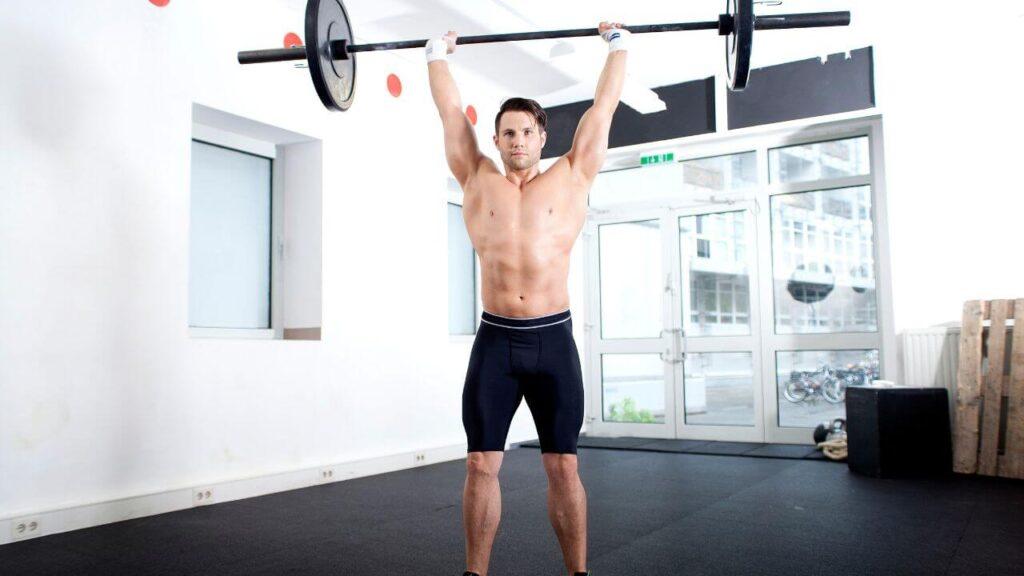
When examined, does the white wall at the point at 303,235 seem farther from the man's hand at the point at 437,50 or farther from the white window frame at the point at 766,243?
the white window frame at the point at 766,243

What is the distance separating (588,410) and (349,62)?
4.73 meters

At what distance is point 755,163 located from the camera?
612 cm

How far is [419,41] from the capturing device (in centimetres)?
237

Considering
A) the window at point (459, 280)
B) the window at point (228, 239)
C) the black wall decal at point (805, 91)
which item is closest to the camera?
the window at point (228, 239)

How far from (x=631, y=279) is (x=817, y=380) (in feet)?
5.75

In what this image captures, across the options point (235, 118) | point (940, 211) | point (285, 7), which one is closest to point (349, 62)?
point (235, 118)

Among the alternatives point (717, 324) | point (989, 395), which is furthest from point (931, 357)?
point (717, 324)

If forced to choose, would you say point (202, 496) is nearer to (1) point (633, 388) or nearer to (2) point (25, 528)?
(2) point (25, 528)

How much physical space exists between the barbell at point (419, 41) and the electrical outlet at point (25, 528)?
1901 millimetres

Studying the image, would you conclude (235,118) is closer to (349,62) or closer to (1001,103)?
(349,62)

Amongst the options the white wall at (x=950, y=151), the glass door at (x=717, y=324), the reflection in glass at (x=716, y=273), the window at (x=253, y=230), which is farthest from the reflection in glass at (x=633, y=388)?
the window at (x=253, y=230)

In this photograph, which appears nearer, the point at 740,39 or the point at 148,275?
the point at 740,39

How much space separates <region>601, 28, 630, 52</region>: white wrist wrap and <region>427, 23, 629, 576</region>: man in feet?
0.24

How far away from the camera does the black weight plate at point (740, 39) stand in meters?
2.20
